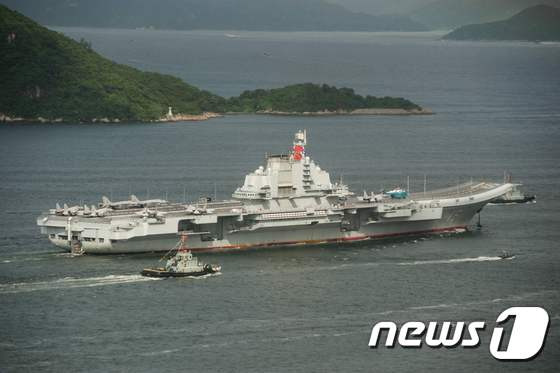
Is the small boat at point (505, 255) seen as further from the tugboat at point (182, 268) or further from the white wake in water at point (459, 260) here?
the tugboat at point (182, 268)

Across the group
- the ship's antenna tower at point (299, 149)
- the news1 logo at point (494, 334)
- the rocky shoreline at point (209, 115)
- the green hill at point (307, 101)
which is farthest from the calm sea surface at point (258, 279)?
the green hill at point (307, 101)

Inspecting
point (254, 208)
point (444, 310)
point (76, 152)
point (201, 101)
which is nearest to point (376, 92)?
point (201, 101)

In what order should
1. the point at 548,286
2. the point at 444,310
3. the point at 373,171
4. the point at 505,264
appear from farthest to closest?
1. the point at 373,171
2. the point at 505,264
3. the point at 548,286
4. the point at 444,310

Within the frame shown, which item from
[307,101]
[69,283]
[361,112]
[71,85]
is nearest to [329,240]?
[69,283]

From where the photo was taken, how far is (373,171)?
91.9 m

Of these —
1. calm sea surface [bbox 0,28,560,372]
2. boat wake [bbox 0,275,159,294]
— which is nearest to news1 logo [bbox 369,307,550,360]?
calm sea surface [bbox 0,28,560,372]

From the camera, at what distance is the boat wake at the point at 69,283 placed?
57.2 metres

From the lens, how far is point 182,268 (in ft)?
199

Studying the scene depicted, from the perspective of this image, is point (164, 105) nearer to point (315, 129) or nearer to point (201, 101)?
point (201, 101)

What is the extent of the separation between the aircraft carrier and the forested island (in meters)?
65.3

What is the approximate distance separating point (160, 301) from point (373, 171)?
37.7 meters

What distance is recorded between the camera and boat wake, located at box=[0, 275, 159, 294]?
188ft

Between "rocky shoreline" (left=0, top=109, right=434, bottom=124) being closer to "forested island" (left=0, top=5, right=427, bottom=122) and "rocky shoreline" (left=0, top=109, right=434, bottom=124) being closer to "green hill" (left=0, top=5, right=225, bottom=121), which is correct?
"forested island" (left=0, top=5, right=427, bottom=122)

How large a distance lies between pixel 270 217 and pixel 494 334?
2006 cm
